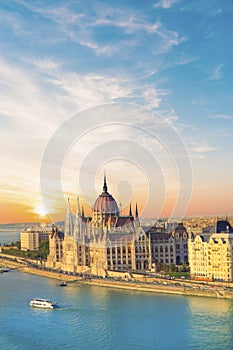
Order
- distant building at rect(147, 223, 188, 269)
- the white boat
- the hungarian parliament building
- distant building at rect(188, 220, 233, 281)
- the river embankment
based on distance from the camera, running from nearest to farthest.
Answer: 1. the white boat
2. the river embankment
3. distant building at rect(188, 220, 233, 281)
4. the hungarian parliament building
5. distant building at rect(147, 223, 188, 269)

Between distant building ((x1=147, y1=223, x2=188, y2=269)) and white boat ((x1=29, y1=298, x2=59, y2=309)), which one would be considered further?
distant building ((x1=147, y1=223, x2=188, y2=269))

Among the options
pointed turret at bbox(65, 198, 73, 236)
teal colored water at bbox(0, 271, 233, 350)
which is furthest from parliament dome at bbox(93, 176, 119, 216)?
teal colored water at bbox(0, 271, 233, 350)

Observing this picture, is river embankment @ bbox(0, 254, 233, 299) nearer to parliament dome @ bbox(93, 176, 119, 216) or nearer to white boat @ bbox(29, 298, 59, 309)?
white boat @ bbox(29, 298, 59, 309)

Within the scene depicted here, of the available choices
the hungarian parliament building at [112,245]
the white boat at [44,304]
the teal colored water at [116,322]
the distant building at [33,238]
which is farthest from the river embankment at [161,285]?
the distant building at [33,238]

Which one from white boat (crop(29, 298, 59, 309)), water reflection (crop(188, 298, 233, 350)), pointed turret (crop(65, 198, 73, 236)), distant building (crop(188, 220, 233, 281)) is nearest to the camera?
water reflection (crop(188, 298, 233, 350))

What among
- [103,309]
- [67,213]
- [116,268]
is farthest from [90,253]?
[103,309]

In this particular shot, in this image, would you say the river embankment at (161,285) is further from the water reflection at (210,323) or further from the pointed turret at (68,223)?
the pointed turret at (68,223)

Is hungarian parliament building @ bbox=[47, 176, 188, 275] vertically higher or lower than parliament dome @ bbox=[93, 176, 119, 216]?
lower

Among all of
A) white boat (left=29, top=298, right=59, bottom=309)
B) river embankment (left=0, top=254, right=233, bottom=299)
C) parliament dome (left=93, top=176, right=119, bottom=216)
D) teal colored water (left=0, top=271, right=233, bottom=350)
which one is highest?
parliament dome (left=93, top=176, right=119, bottom=216)
